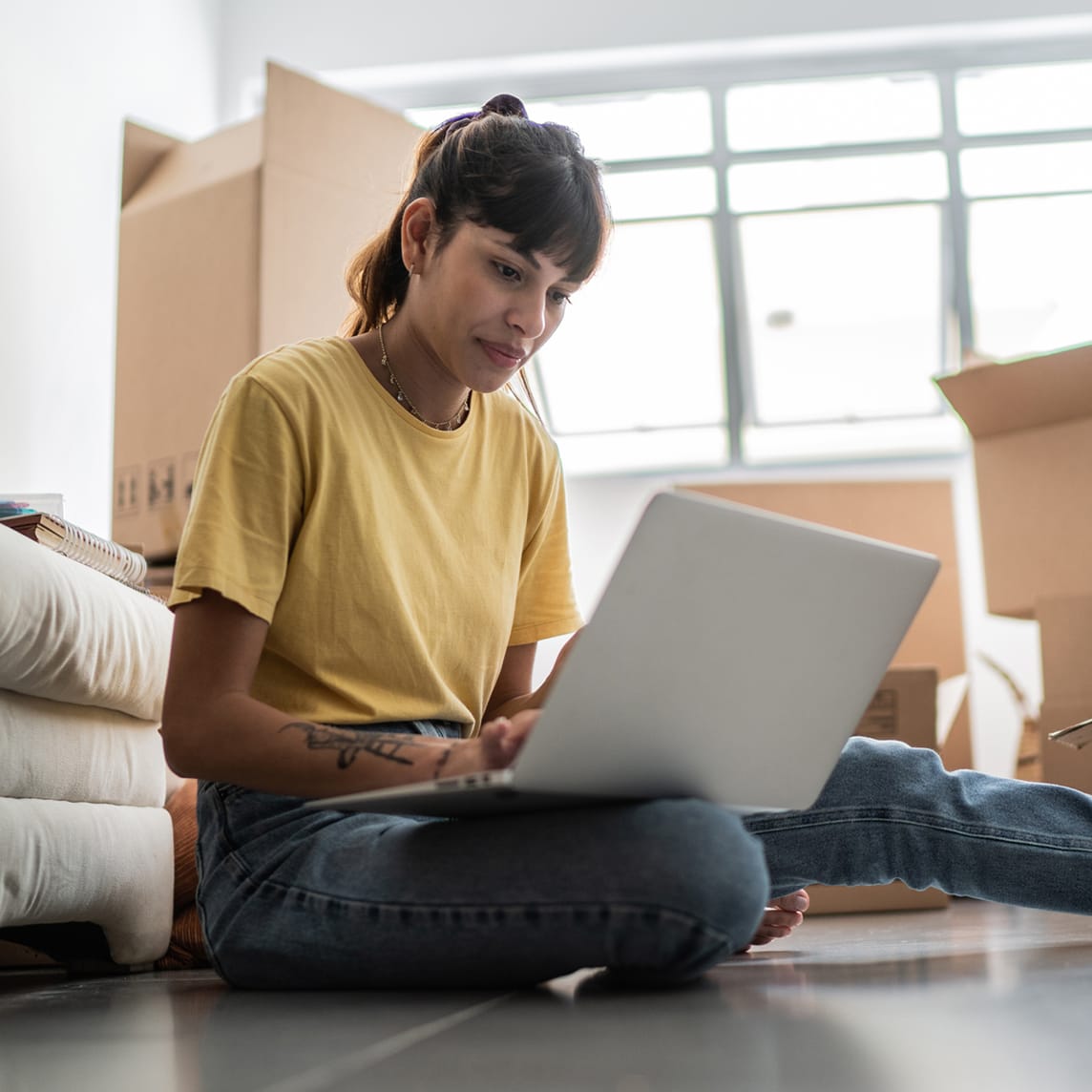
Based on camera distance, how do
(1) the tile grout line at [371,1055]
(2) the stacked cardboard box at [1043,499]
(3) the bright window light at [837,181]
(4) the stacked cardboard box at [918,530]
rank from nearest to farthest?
(1) the tile grout line at [371,1055] → (2) the stacked cardboard box at [1043,499] → (4) the stacked cardboard box at [918,530] → (3) the bright window light at [837,181]

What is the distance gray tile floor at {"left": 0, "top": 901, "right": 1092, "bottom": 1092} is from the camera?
55 centimetres

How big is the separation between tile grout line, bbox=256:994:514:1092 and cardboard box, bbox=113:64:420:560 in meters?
1.63

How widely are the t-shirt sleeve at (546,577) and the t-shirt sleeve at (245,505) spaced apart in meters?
0.27

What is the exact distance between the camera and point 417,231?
107 centimetres

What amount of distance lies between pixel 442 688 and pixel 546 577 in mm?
230

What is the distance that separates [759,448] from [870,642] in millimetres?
3167

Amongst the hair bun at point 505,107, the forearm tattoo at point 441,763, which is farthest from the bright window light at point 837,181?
the forearm tattoo at point 441,763

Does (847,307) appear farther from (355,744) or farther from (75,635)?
(355,744)

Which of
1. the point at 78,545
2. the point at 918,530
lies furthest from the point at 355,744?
the point at 918,530

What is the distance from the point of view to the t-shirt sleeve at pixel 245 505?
88 centimetres

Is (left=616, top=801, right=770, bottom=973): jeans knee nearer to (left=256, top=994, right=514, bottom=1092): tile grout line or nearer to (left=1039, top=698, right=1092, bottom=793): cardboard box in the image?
(left=256, top=994, right=514, bottom=1092): tile grout line

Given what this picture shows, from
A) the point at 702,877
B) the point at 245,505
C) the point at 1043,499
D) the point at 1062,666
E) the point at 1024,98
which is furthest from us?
the point at 1024,98

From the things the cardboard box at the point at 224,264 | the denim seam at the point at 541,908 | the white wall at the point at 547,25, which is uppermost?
the white wall at the point at 547,25

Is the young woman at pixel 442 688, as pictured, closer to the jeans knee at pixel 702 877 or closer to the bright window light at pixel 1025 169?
the jeans knee at pixel 702 877
